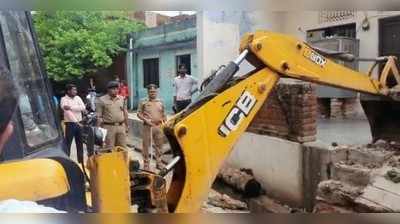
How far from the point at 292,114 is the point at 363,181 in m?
0.48

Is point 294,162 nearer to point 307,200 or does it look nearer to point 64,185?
point 307,200

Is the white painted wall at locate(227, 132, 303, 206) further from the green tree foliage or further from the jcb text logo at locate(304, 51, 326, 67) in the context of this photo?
the green tree foliage

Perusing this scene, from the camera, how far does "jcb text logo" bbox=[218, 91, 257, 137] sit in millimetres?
1676

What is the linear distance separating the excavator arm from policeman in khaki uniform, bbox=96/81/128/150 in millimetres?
570

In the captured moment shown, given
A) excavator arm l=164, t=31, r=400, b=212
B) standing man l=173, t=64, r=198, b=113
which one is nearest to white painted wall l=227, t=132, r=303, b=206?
standing man l=173, t=64, r=198, b=113

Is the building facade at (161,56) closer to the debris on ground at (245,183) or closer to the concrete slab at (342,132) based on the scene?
the debris on ground at (245,183)

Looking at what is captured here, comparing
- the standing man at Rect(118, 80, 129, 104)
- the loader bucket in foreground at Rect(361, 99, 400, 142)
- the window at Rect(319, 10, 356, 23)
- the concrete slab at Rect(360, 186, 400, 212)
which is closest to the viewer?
the concrete slab at Rect(360, 186, 400, 212)

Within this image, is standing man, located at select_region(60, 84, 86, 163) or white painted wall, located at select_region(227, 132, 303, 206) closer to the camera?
standing man, located at select_region(60, 84, 86, 163)

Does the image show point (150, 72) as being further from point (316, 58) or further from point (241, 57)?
point (316, 58)

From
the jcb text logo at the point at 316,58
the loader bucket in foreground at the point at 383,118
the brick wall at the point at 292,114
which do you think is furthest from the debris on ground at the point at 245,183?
the jcb text logo at the point at 316,58

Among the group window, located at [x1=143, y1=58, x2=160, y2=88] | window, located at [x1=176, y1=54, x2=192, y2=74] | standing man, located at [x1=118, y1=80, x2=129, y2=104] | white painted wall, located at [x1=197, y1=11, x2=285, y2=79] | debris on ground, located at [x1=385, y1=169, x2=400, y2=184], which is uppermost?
white painted wall, located at [x1=197, y1=11, x2=285, y2=79]

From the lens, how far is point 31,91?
1584 millimetres

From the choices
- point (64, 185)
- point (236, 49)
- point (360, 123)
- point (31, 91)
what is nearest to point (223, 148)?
point (236, 49)

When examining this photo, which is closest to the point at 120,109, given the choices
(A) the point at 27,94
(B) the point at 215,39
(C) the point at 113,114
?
(C) the point at 113,114
